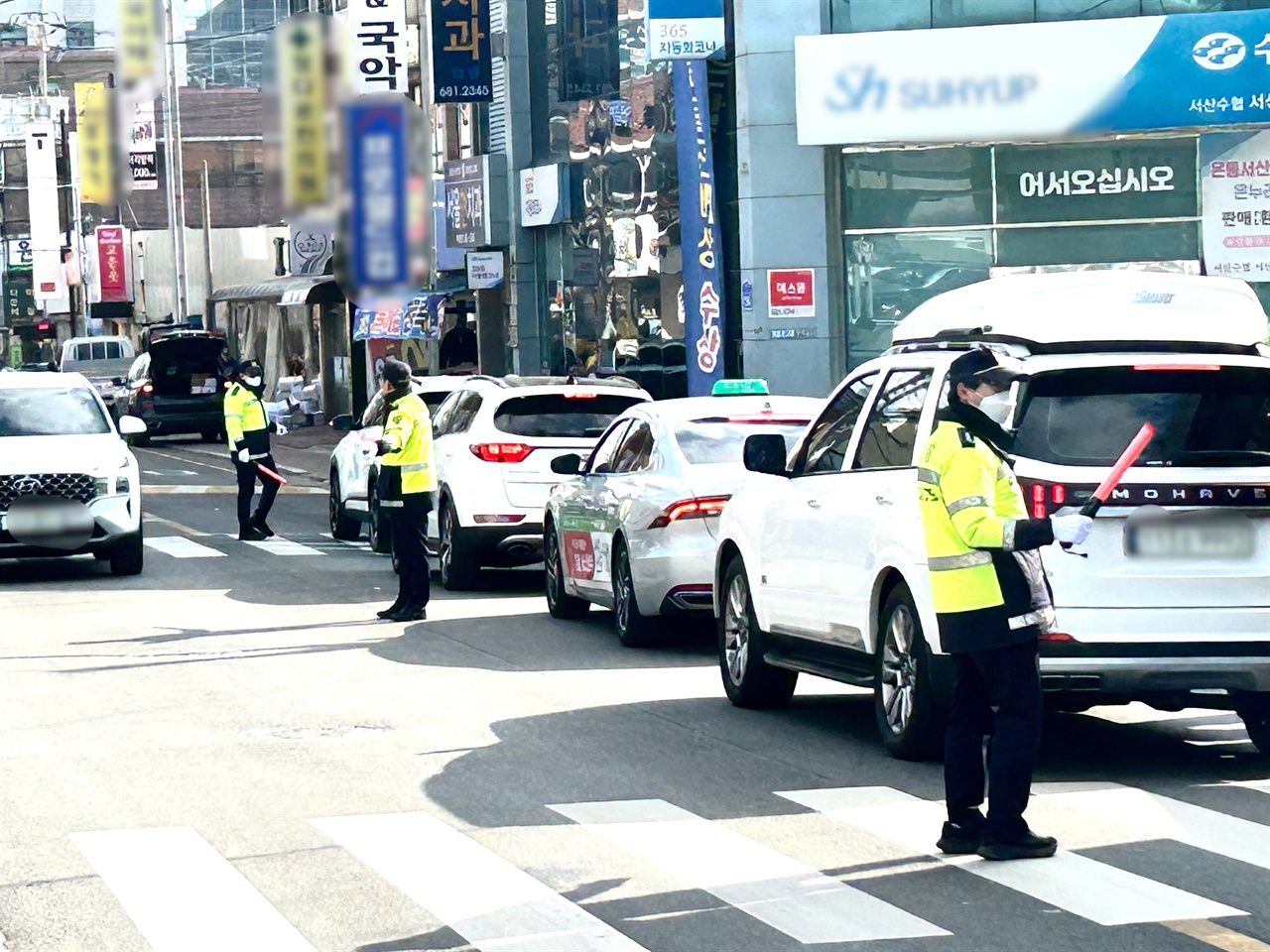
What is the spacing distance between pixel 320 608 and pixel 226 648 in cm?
253

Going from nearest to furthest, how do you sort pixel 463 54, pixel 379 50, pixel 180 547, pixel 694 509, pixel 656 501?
1. pixel 694 509
2. pixel 656 501
3. pixel 180 547
4. pixel 379 50
5. pixel 463 54

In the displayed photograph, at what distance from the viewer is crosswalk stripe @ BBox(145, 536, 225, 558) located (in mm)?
22328

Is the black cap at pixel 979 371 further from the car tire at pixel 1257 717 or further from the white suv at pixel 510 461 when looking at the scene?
the white suv at pixel 510 461

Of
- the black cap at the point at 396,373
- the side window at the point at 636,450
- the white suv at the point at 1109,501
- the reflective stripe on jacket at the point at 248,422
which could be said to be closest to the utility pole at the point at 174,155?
the reflective stripe on jacket at the point at 248,422

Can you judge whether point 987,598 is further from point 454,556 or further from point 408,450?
point 454,556

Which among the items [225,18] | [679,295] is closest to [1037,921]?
[679,295]

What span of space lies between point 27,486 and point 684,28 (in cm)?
995

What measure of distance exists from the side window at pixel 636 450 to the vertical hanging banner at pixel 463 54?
2114 centimetres

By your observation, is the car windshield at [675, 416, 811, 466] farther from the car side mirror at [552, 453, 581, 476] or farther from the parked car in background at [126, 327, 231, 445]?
the parked car in background at [126, 327, 231, 445]

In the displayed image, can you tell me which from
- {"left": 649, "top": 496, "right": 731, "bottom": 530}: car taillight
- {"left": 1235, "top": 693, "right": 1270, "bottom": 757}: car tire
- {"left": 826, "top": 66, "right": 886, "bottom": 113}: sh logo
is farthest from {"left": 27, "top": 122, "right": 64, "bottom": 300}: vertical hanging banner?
{"left": 1235, "top": 693, "right": 1270, "bottom": 757}: car tire

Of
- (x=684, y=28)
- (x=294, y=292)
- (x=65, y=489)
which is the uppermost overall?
(x=684, y=28)

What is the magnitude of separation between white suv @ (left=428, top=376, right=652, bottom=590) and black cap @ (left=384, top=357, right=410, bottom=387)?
1714 millimetres

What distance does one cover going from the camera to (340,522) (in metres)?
24.5

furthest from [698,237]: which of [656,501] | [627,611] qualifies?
[656,501]
